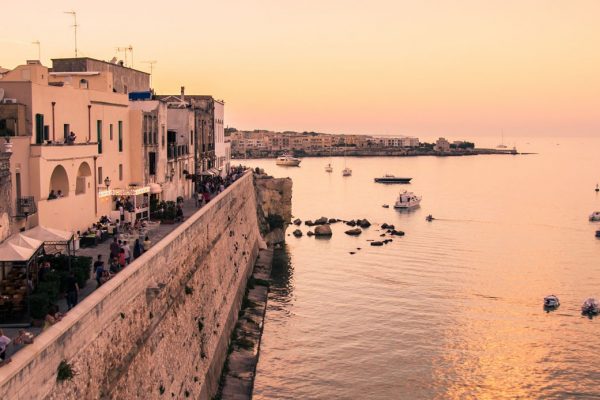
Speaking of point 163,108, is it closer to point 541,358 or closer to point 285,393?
point 285,393

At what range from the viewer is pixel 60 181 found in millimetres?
21453

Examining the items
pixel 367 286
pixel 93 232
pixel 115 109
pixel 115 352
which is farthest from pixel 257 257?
pixel 115 352

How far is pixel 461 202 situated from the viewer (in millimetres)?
99188

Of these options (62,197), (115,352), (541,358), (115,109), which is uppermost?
(115,109)

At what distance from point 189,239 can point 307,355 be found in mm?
11098

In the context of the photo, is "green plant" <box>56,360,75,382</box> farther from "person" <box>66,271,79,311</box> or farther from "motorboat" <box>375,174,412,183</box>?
"motorboat" <box>375,174,412,183</box>

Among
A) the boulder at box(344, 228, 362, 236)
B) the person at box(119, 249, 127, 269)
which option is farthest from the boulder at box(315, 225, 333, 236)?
the person at box(119, 249, 127, 269)

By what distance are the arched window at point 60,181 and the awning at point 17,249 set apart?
24.1 ft

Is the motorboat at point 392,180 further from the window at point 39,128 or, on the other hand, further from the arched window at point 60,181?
the window at point 39,128

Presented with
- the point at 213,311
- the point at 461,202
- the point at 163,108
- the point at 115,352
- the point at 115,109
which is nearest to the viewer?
the point at 115,352

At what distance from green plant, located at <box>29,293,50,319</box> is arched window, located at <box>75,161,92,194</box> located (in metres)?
11.3

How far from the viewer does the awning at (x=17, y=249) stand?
12898 mm

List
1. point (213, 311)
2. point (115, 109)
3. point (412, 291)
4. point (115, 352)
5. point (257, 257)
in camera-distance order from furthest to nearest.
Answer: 1. point (257, 257)
2. point (412, 291)
3. point (115, 109)
4. point (213, 311)
5. point (115, 352)

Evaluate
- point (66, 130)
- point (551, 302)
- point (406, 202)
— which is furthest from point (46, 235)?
point (406, 202)
